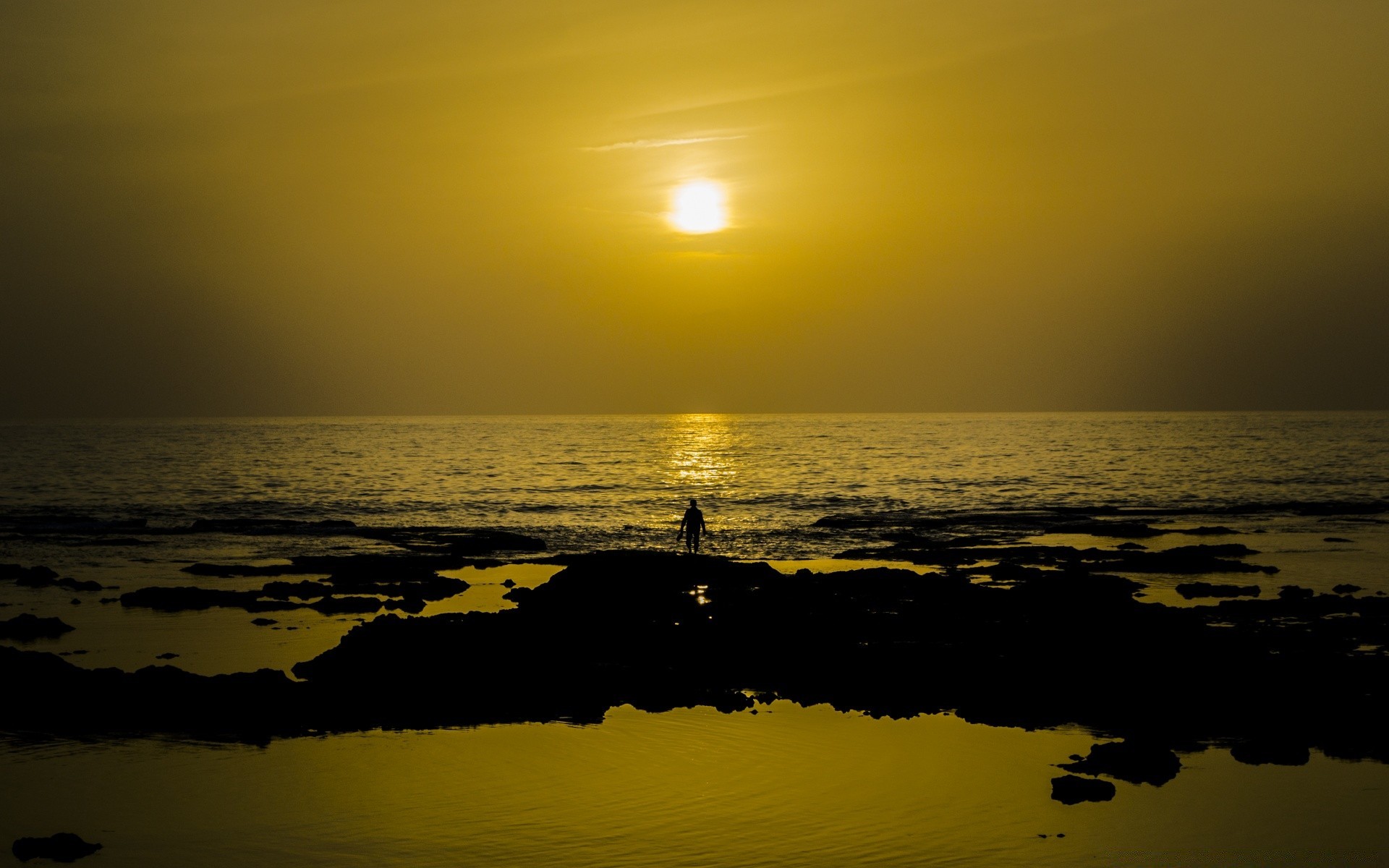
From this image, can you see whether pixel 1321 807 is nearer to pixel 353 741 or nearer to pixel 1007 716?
pixel 1007 716

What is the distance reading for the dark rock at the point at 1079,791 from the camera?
1354cm

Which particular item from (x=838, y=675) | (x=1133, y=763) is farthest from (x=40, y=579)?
(x=1133, y=763)

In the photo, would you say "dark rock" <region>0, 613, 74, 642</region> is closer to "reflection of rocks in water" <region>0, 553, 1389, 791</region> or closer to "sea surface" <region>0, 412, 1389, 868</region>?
"sea surface" <region>0, 412, 1389, 868</region>

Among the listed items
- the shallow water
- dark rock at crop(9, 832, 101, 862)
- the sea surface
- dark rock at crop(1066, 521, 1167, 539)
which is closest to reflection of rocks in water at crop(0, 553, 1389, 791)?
the sea surface

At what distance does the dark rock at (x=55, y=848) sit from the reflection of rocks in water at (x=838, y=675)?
15.1 feet

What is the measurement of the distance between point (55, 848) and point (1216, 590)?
30.4 metres

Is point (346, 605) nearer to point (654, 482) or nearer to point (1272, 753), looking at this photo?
point (1272, 753)

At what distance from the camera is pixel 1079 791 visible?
44.6ft

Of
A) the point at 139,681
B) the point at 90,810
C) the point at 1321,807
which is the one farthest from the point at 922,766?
the point at 139,681

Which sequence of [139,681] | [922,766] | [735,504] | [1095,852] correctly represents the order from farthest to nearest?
[735,504] → [139,681] → [922,766] → [1095,852]

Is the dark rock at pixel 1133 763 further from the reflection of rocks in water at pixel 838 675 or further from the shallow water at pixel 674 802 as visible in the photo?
the shallow water at pixel 674 802

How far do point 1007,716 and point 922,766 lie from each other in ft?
9.73

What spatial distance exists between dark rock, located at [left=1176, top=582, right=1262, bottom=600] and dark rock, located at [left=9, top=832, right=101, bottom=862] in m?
28.4

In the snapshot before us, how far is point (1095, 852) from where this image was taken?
1195cm
